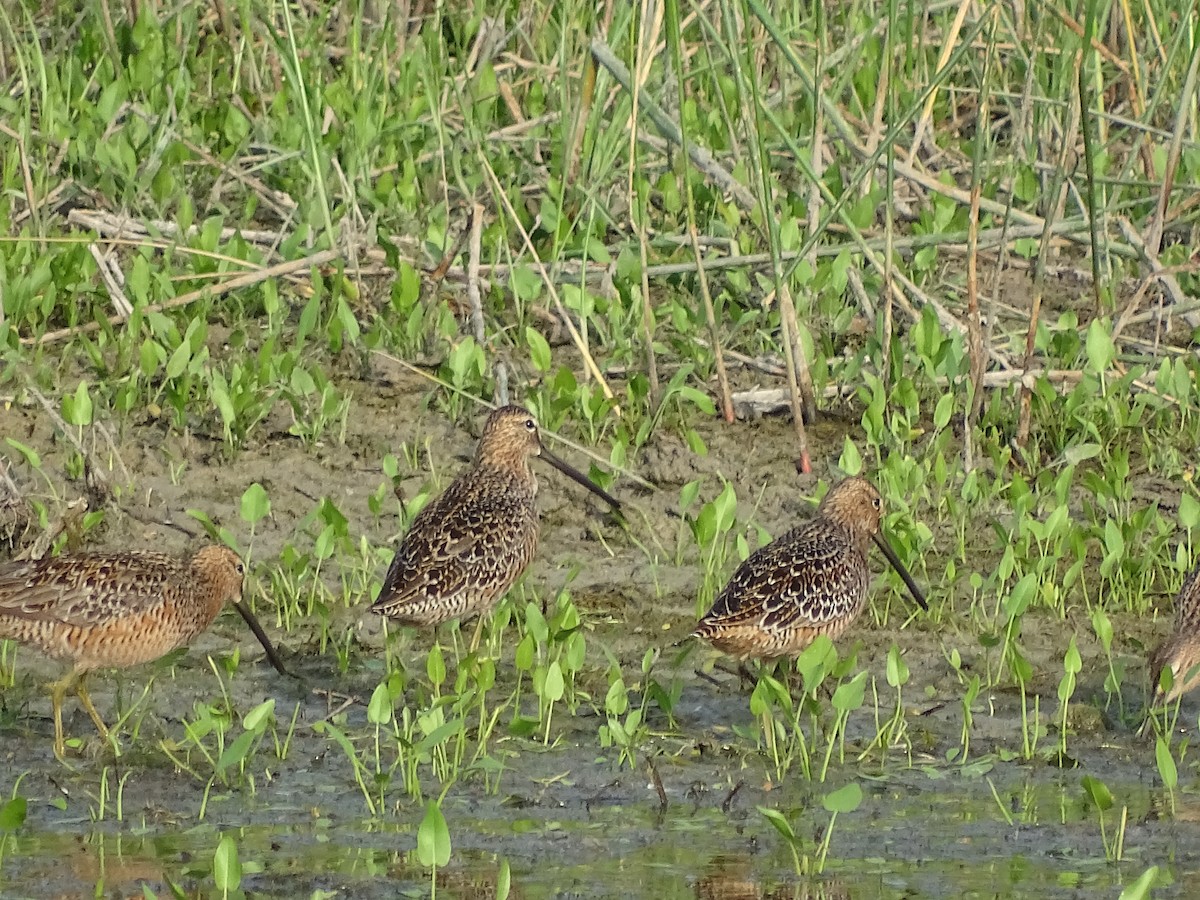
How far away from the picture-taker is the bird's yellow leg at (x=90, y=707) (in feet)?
18.9

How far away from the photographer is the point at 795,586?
20.0ft

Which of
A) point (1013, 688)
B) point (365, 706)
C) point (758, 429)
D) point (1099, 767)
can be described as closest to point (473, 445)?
point (758, 429)

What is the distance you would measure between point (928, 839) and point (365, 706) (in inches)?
67.7

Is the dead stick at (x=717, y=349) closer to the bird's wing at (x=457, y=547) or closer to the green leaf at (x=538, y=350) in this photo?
the green leaf at (x=538, y=350)

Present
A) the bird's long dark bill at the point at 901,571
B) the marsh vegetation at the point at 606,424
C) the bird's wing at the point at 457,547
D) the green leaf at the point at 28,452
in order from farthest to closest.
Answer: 1. the green leaf at the point at 28,452
2. the bird's long dark bill at the point at 901,571
3. the bird's wing at the point at 457,547
4. the marsh vegetation at the point at 606,424

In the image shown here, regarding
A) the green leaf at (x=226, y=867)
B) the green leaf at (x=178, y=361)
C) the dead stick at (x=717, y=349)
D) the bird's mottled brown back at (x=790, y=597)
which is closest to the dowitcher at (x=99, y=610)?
the bird's mottled brown back at (x=790, y=597)

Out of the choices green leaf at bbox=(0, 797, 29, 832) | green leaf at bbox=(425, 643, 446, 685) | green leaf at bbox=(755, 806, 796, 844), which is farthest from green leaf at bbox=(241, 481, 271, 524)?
green leaf at bbox=(755, 806, 796, 844)

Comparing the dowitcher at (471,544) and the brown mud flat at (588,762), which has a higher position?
the dowitcher at (471,544)

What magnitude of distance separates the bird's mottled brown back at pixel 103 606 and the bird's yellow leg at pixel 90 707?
7 cm

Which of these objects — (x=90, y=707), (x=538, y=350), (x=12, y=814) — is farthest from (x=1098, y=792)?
(x=538, y=350)

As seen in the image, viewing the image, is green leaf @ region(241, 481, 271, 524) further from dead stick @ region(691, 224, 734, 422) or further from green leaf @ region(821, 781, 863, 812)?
green leaf @ region(821, 781, 863, 812)

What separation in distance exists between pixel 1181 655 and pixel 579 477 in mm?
2165

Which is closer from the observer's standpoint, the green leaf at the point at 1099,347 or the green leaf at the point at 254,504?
the green leaf at the point at 254,504

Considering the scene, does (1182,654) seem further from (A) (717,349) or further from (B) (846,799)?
(A) (717,349)
